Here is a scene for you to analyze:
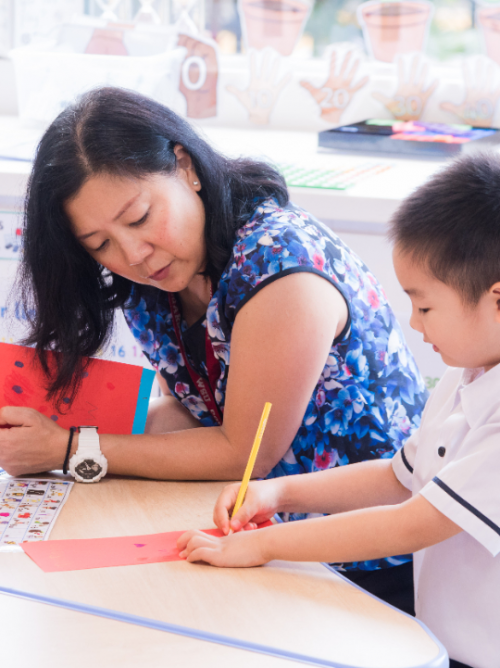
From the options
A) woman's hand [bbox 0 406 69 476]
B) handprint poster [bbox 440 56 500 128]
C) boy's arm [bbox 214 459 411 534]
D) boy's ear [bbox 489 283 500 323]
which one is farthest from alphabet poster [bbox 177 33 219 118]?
boy's ear [bbox 489 283 500 323]

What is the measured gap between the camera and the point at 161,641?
2.04 feet

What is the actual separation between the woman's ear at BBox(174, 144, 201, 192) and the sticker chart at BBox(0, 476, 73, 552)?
45 cm

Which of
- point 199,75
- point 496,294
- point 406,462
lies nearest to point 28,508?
point 406,462

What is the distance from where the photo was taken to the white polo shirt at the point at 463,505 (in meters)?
0.74

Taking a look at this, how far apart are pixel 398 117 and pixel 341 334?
120 cm

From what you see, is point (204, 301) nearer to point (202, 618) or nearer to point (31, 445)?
point (31, 445)

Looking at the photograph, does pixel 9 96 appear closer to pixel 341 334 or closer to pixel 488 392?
pixel 341 334

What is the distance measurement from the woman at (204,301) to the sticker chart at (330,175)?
0.37 meters

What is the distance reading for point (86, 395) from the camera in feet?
3.54

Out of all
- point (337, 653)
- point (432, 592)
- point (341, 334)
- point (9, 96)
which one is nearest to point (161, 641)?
point (337, 653)

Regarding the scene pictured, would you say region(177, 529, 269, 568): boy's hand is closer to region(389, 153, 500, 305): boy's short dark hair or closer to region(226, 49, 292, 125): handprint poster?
region(389, 153, 500, 305): boy's short dark hair

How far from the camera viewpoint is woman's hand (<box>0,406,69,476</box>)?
99 cm

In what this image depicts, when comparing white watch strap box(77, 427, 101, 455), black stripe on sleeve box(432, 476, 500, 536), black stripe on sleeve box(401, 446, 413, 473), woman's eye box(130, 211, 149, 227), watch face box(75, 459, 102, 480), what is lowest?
watch face box(75, 459, 102, 480)

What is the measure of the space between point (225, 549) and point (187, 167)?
1.86 ft
